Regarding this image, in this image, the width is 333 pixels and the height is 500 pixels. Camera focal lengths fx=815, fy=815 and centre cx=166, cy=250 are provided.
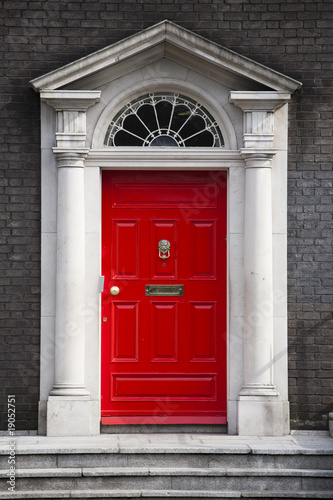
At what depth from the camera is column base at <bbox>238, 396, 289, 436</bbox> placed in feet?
23.6

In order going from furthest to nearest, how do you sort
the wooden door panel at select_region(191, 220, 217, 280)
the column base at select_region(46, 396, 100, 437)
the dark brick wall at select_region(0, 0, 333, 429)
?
the wooden door panel at select_region(191, 220, 217, 280) → the dark brick wall at select_region(0, 0, 333, 429) → the column base at select_region(46, 396, 100, 437)

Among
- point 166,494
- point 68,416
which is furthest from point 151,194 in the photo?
point 166,494

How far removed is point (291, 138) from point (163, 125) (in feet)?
3.87

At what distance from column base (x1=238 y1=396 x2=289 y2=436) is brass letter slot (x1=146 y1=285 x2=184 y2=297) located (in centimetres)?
118

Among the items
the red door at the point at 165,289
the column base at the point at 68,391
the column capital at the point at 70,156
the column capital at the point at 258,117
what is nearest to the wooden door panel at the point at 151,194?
the red door at the point at 165,289

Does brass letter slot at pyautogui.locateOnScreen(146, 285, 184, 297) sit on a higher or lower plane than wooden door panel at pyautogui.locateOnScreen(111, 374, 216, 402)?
higher

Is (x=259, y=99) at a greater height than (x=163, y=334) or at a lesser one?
greater

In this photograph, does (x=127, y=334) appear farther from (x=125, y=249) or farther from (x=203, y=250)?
(x=203, y=250)

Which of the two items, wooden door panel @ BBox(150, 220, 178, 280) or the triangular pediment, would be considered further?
wooden door panel @ BBox(150, 220, 178, 280)

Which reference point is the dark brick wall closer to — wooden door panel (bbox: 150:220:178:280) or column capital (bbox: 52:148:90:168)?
column capital (bbox: 52:148:90:168)

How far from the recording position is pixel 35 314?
7.36m

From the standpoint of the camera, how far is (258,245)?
7297mm

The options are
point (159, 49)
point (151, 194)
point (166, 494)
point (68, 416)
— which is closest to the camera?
point (166, 494)

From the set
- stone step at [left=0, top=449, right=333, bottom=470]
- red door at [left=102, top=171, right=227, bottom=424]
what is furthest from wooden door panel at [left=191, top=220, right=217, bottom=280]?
stone step at [left=0, top=449, right=333, bottom=470]
